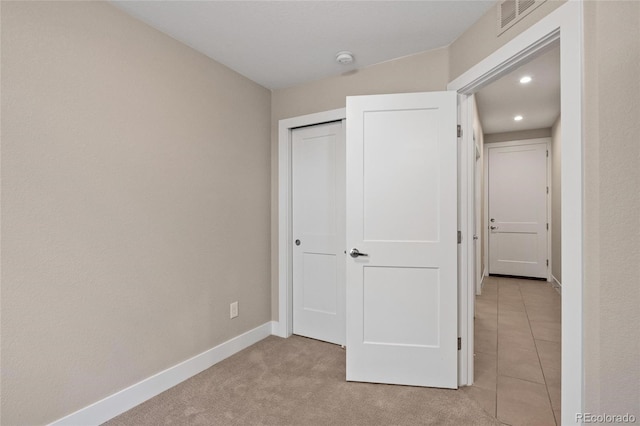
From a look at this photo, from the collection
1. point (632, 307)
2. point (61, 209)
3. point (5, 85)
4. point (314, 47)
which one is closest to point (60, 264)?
point (61, 209)

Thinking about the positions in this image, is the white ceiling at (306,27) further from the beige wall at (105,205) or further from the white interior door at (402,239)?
the white interior door at (402,239)

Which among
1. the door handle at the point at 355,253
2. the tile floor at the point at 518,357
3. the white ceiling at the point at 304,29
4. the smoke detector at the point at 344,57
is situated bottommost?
the tile floor at the point at 518,357

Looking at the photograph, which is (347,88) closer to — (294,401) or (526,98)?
(294,401)

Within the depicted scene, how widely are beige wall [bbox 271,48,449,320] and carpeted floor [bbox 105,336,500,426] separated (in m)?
0.91

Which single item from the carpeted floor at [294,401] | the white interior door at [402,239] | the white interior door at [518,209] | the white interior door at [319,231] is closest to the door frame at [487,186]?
the white interior door at [518,209]

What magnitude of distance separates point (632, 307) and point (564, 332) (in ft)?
1.03

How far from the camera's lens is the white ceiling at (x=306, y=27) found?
6.20 ft

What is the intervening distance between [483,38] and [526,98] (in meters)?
2.60

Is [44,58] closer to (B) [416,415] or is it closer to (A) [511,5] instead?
(A) [511,5]

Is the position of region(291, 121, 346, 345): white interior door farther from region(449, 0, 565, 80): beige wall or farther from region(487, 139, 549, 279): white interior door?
region(487, 139, 549, 279): white interior door


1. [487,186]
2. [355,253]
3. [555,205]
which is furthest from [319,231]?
[555,205]

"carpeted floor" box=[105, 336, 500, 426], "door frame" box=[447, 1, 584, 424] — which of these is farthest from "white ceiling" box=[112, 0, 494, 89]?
"carpeted floor" box=[105, 336, 500, 426]

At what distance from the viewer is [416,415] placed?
1.86 meters

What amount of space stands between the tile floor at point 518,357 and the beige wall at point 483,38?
2.22 m
